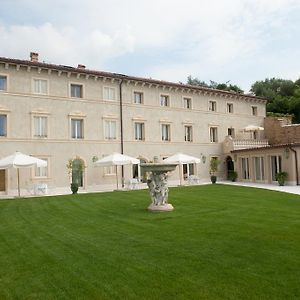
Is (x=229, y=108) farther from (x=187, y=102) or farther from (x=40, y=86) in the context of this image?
(x=40, y=86)

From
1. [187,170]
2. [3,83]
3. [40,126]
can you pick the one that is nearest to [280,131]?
[187,170]

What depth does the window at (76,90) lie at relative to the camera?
26.4m

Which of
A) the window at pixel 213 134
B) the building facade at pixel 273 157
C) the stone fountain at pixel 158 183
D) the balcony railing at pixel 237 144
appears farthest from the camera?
the window at pixel 213 134

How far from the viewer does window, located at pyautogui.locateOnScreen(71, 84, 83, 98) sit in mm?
26370

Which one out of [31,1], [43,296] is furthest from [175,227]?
[31,1]

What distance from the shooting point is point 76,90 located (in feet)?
87.1

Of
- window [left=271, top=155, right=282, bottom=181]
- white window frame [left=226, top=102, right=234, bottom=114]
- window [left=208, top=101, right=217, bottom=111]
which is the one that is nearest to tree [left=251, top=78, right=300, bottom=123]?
white window frame [left=226, top=102, right=234, bottom=114]

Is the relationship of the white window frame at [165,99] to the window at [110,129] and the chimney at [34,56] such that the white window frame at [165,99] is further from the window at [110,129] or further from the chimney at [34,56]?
the chimney at [34,56]

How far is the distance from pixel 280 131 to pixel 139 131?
14.8 m

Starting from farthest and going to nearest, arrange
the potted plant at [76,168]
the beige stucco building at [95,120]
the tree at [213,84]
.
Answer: the tree at [213,84] → the potted plant at [76,168] → the beige stucco building at [95,120]

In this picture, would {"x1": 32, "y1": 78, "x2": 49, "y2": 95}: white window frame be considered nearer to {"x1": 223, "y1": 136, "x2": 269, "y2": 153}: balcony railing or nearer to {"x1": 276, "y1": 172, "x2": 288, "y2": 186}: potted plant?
{"x1": 223, "y1": 136, "x2": 269, "y2": 153}: balcony railing

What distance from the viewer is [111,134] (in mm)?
27922

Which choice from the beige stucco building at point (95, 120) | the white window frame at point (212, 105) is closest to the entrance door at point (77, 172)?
the beige stucco building at point (95, 120)

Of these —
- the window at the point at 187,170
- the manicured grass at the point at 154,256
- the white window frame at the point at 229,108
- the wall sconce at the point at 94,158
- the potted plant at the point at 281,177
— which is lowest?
the manicured grass at the point at 154,256
